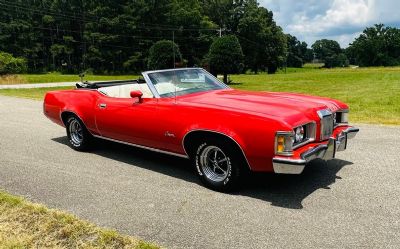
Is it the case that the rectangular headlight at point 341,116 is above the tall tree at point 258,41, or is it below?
below

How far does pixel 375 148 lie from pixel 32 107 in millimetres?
10635

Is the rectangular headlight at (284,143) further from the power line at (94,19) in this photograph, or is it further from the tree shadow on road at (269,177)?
the power line at (94,19)

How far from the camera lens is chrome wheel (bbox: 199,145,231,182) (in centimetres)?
460

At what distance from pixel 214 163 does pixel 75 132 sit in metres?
3.23

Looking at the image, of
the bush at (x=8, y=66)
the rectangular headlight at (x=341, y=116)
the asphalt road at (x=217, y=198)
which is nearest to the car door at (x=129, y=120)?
the asphalt road at (x=217, y=198)

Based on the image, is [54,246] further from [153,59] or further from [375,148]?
[153,59]

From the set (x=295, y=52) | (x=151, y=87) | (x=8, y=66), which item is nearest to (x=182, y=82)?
(x=151, y=87)

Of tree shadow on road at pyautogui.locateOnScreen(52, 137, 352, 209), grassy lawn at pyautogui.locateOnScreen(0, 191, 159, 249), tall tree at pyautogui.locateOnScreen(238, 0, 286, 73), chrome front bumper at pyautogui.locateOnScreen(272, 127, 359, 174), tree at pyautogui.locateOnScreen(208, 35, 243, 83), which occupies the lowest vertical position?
grassy lawn at pyautogui.locateOnScreen(0, 191, 159, 249)

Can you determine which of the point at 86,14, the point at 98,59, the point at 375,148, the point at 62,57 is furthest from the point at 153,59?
the point at 62,57

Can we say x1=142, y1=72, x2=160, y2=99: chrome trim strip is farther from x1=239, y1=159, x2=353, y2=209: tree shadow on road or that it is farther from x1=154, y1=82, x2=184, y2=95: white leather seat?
x1=239, y1=159, x2=353, y2=209: tree shadow on road

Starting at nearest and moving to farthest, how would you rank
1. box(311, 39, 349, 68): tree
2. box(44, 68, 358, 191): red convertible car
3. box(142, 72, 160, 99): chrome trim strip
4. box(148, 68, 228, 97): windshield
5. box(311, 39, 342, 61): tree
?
box(44, 68, 358, 191): red convertible car < box(142, 72, 160, 99): chrome trim strip < box(148, 68, 228, 97): windshield < box(311, 39, 349, 68): tree < box(311, 39, 342, 61): tree

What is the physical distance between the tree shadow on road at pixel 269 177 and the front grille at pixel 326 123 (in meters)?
0.65

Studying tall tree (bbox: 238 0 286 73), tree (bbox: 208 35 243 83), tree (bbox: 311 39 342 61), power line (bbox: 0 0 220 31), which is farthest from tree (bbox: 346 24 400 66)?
tree (bbox: 208 35 243 83)

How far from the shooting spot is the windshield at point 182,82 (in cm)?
534
